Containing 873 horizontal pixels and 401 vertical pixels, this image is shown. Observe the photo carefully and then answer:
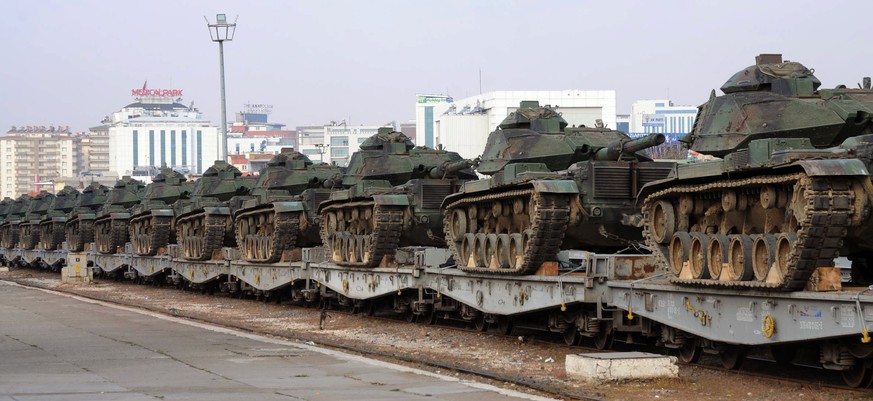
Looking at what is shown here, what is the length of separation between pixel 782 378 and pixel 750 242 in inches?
63.4

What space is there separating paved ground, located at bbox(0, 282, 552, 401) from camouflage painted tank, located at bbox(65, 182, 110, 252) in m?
32.5

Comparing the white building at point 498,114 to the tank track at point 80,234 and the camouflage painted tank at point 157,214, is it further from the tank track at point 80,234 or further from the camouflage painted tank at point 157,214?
the camouflage painted tank at point 157,214

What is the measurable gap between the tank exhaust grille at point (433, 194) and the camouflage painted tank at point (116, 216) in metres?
25.8

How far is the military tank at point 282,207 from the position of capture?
35.6m

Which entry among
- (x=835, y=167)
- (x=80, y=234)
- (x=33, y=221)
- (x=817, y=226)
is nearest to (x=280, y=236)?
(x=817, y=226)

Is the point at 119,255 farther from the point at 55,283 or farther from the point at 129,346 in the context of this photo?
the point at 129,346

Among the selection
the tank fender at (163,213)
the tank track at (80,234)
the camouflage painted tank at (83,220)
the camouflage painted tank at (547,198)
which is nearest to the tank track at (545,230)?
the camouflage painted tank at (547,198)

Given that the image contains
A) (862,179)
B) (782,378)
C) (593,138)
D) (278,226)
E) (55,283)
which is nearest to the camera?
(862,179)

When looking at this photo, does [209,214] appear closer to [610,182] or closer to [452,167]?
[452,167]

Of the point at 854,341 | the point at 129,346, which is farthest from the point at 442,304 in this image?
the point at 854,341

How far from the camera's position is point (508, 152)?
26.2 m

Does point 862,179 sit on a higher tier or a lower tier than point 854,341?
higher

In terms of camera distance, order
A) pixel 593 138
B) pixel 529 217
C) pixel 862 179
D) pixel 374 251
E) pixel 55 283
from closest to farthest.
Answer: pixel 862 179
pixel 529 217
pixel 593 138
pixel 374 251
pixel 55 283

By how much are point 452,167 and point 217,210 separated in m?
13.8
